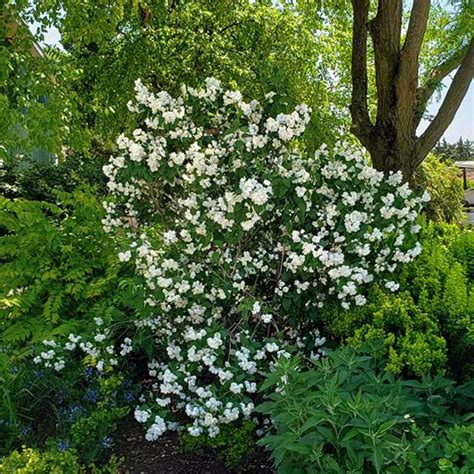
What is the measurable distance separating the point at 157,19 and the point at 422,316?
718 centimetres

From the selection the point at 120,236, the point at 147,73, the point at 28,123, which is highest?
the point at 147,73

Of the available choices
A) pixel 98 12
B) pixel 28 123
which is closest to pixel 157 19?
pixel 98 12

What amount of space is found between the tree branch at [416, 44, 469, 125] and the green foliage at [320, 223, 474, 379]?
2.74 m

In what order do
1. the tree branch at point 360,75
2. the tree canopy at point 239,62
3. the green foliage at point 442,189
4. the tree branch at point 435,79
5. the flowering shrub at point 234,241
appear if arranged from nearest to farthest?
the flowering shrub at point 234,241 < the tree canopy at point 239,62 < the tree branch at point 360,75 < the tree branch at point 435,79 < the green foliage at point 442,189

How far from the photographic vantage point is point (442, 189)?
952 cm

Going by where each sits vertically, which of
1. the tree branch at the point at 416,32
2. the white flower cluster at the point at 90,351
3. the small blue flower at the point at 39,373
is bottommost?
the small blue flower at the point at 39,373

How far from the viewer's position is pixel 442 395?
2.23 meters

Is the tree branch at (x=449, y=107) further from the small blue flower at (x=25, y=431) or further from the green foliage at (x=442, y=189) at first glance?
the small blue flower at (x=25, y=431)

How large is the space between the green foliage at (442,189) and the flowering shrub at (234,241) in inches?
244

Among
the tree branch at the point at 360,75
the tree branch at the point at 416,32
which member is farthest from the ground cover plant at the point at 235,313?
the tree branch at the point at 416,32

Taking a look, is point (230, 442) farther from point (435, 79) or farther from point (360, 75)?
point (435, 79)

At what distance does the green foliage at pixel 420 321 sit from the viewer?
Result: 2.32 metres

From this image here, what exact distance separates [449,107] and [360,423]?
4431 mm

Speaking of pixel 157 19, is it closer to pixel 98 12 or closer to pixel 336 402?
pixel 98 12
